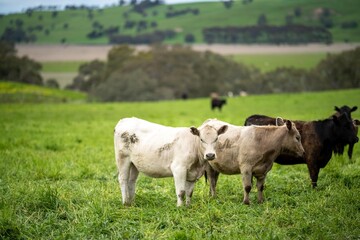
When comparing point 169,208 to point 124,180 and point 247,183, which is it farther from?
point 247,183

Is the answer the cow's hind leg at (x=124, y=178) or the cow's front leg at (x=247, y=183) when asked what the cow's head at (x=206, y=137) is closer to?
the cow's front leg at (x=247, y=183)

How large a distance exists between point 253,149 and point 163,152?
1.84m

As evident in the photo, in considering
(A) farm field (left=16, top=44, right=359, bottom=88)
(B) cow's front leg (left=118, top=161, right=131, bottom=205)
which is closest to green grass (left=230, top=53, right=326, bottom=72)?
(A) farm field (left=16, top=44, right=359, bottom=88)

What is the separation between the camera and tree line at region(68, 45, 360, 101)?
82744 mm

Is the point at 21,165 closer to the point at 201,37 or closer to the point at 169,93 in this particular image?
the point at 169,93

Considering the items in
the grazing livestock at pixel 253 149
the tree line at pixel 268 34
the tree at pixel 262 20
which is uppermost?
the tree at pixel 262 20

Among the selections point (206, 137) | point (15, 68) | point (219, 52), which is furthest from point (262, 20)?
point (206, 137)

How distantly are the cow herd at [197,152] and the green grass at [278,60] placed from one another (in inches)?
4755

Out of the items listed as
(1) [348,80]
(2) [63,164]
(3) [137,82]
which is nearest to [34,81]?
(3) [137,82]

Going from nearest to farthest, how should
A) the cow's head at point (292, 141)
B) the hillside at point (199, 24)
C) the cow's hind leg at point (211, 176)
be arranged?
the cow's head at point (292, 141)
the cow's hind leg at point (211, 176)
the hillside at point (199, 24)

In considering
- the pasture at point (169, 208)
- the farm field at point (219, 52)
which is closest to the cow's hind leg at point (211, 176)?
the pasture at point (169, 208)

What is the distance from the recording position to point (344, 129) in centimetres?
1245

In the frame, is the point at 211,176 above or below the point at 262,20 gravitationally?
below

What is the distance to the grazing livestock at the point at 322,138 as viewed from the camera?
12172 mm
